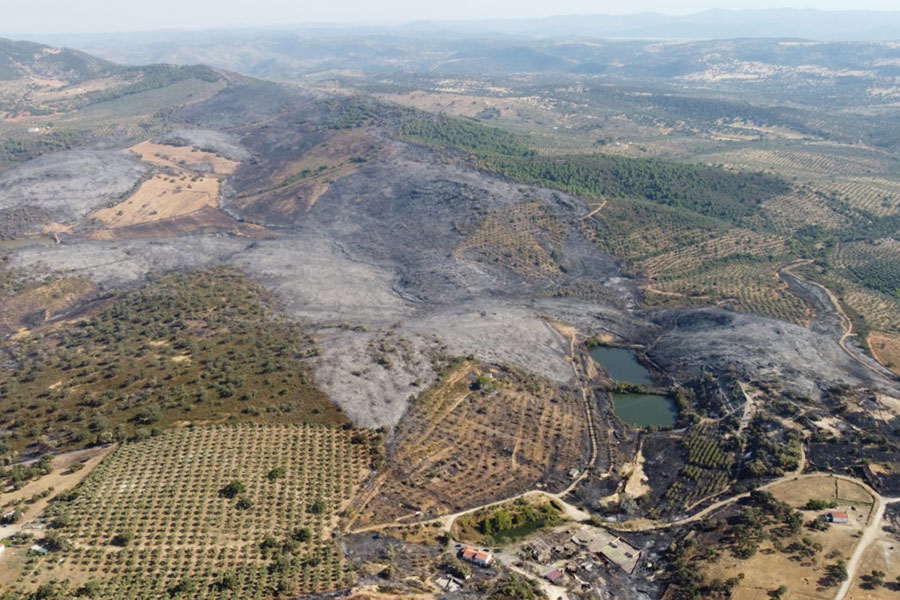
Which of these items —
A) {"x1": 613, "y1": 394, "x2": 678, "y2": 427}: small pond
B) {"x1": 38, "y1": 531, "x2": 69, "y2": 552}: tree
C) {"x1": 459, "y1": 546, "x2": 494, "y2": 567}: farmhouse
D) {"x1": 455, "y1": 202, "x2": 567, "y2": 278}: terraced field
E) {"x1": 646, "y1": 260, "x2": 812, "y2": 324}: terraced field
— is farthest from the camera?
{"x1": 455, "y1": 202, "x2": 567, "y2": 278}: terraced field

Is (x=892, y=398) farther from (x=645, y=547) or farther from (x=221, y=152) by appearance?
(x=221, y=152)

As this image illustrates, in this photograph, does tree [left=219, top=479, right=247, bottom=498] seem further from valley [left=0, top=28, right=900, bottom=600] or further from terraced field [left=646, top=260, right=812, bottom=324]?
terraced field [left=646, top=260, right=812, bottom=324]

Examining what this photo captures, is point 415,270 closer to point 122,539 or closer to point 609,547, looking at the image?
point 609,547

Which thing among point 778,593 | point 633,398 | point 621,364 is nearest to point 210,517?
point 778,593

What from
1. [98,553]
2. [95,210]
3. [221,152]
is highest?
[221,152]

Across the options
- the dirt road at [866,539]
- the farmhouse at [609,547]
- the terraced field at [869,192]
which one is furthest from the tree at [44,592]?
the terraced field at [869,192]

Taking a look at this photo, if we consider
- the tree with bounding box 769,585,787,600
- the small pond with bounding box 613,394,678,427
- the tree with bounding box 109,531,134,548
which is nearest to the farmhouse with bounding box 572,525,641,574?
the tree with bounding box 769,585,787,600

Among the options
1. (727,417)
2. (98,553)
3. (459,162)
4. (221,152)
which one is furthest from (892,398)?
(221,152)
